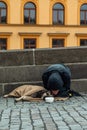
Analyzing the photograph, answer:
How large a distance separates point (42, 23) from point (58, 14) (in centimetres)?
198

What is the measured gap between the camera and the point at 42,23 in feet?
175

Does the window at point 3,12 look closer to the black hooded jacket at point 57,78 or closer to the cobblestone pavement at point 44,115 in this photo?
the black hooded jacket at point 57,78

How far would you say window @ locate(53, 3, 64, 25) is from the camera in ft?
173

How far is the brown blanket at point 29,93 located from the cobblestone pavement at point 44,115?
370 mm

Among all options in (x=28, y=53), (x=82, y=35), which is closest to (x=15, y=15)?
(x=82, y=35)

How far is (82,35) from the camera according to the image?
53688mm

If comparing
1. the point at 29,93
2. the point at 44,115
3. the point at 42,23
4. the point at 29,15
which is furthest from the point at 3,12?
the point at 44,115

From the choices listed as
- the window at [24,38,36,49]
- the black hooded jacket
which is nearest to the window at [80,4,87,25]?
the window at [24,38,36,49]

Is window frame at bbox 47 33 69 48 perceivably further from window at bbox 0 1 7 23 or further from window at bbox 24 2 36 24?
window at bbox 0 1 7 23

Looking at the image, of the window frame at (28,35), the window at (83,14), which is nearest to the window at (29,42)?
the window frame at (28,35)

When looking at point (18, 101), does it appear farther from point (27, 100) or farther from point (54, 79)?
point (54, 79)

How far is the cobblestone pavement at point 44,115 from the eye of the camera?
649 centimetres

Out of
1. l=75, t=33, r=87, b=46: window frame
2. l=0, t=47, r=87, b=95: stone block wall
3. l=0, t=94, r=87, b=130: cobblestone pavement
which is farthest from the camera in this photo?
l=75, t=33, r=87, b=46: window frame

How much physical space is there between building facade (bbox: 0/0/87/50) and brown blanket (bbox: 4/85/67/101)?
134 ft
